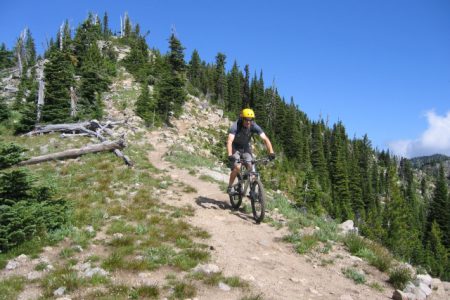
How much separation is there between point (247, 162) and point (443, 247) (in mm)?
68734

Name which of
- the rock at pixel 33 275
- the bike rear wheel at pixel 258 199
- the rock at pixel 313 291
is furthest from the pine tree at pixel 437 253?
the rock at pixel 33 275

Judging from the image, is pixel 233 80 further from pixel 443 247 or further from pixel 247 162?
pixel 247 162

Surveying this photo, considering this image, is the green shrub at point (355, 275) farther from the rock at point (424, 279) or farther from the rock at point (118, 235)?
the rock at point (118, 235)

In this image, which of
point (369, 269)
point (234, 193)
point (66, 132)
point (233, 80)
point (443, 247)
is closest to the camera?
point (369, 269)

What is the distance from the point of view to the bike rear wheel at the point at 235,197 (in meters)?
10.4

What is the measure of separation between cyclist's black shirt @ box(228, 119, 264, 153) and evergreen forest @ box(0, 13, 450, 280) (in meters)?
5.19

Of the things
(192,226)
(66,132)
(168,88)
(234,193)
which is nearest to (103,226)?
(192,226)

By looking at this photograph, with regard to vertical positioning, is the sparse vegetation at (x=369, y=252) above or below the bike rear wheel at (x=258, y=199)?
below

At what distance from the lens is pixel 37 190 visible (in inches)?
337

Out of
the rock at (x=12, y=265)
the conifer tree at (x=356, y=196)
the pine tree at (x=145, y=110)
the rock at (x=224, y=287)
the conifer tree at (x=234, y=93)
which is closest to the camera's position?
the rock at (x=224, y=287)

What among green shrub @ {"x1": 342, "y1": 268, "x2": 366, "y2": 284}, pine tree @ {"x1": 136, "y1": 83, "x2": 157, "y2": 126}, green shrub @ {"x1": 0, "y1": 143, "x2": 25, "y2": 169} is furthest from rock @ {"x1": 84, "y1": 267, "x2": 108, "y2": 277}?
pine tree @ {"x1": 136, "y1": 83, "x2": 157, "y2": 126}

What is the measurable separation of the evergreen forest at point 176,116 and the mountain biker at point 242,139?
191 inches

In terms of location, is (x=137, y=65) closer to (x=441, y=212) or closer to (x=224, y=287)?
(x=224, y=287)

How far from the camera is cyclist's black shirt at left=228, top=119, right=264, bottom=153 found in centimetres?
1001
